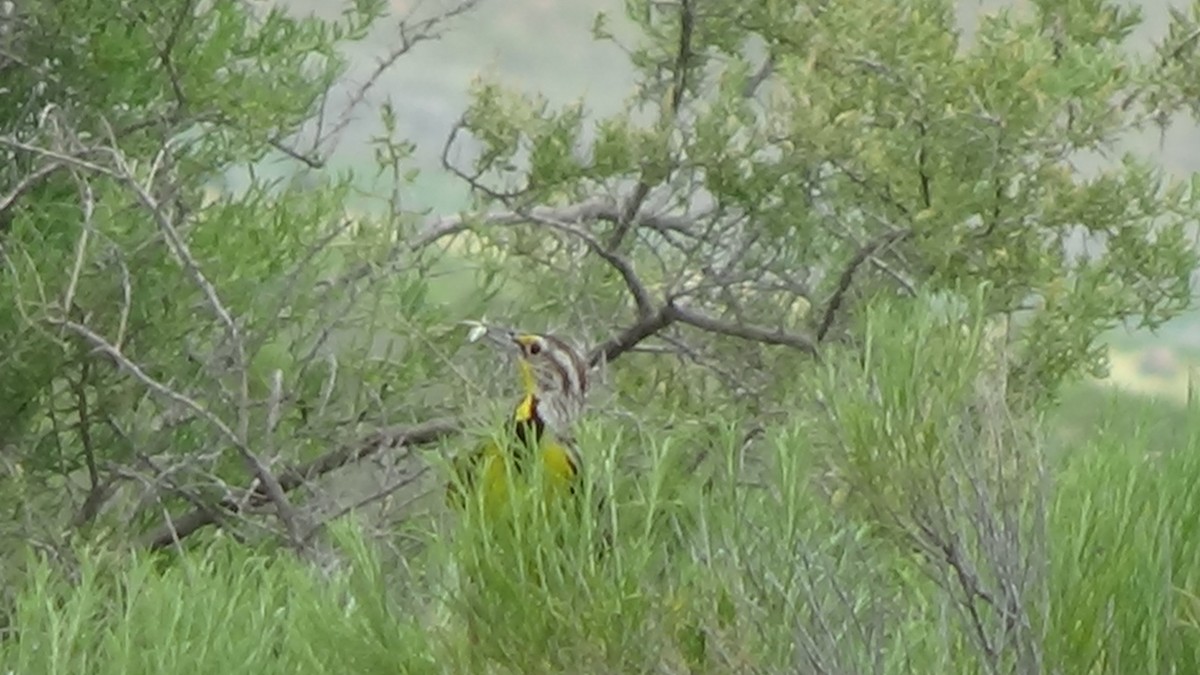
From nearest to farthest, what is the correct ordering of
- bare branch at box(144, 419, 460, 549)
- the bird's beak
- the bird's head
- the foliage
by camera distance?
the foliage < the bird's head < the bird's beak < bare branch at box(144, 419, 460, 549)

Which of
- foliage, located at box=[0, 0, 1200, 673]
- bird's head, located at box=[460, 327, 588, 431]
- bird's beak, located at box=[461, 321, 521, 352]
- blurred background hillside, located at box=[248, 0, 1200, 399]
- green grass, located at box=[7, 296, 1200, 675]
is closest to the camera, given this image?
green grass, located at box=[7, 296, 1200, 675]

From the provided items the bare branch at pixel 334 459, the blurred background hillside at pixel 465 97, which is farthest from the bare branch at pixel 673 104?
the bare branch at pixel 334 459

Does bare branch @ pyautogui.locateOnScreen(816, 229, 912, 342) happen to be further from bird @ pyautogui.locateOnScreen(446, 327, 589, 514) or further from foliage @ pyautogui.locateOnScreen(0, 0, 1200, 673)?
bird @ pyautogui.locateOnScreen(446, 327, 589, 514)

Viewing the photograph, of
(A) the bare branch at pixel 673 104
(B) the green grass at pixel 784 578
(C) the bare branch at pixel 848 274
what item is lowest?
(B) the green grass at pixel 784 578

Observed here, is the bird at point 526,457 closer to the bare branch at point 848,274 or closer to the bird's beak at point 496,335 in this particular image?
the bird's beak at point 496,335

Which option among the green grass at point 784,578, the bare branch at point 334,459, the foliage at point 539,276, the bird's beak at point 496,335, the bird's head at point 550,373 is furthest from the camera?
the bare branch at point 334,459

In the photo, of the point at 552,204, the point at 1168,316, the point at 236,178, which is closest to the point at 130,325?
the point at 236,178

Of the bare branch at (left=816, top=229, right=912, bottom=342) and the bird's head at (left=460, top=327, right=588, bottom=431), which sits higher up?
the bare branch at (left=816, top=229, right=912, bottom=342)

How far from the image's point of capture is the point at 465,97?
17.7 feet

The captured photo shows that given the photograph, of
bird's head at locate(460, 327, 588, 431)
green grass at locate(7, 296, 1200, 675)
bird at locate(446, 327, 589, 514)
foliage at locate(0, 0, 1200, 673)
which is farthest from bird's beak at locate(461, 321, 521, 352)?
green grass at locate(7, 296, 1200, 675)

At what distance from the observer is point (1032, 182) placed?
466 centimetres

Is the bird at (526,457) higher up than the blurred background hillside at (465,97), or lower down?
lower down

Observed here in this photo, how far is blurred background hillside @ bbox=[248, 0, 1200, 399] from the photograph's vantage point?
16.2ft

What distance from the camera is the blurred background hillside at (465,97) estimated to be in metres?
4.95
